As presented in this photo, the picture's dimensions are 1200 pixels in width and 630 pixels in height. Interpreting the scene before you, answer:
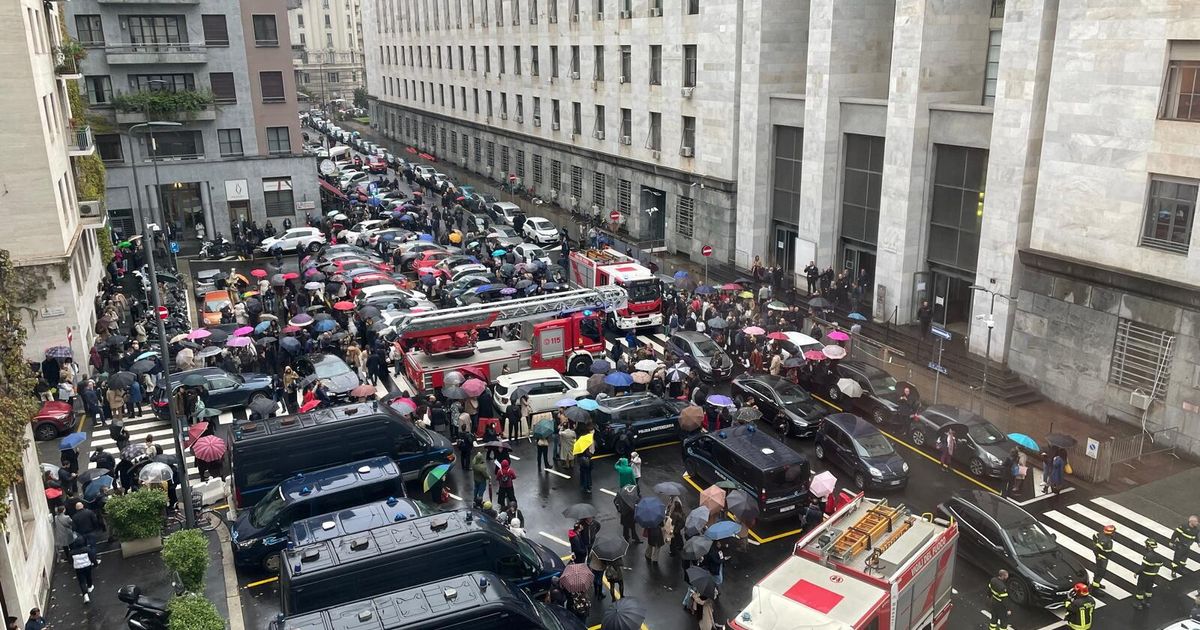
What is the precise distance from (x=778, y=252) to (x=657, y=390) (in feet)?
57.4

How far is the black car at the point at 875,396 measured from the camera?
26.6 meters

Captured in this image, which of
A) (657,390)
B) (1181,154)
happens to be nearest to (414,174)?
(657,390)

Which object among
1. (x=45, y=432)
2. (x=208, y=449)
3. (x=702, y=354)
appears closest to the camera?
(x=208, y=449)

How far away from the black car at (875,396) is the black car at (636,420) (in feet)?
19.4

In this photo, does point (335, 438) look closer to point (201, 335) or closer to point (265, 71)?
point (201, 335)

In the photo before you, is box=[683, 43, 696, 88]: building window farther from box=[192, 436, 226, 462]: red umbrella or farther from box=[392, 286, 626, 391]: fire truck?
box=[192, 436, 226, 462]: red umbrella

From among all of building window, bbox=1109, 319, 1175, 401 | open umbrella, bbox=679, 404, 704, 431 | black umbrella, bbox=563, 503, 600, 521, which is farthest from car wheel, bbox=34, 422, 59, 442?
building window, bbox=1109, 319, 1175, 401

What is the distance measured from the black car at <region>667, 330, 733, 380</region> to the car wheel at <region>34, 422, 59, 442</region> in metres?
19.7

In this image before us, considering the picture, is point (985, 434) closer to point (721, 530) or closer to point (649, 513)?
point (721, 530)

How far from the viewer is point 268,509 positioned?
19422 millimetres

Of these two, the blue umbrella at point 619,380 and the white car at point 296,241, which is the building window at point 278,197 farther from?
the blue umbrella at point 619,380

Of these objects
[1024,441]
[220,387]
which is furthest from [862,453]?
[220,387]

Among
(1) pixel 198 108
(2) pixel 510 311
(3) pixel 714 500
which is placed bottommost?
(3) pixel 714 500

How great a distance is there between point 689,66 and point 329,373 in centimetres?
2698
